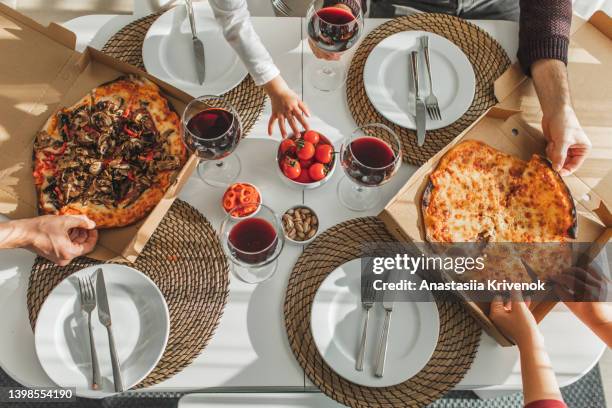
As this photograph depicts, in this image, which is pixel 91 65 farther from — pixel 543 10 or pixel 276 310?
pixel 543 10

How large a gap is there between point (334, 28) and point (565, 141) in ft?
2.03

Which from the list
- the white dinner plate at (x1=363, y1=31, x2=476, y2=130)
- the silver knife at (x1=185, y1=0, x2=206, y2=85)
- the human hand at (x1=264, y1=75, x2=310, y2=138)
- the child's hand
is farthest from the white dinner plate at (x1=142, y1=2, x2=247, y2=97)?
the child's hand

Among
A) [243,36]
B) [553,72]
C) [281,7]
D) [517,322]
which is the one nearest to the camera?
[517,322]

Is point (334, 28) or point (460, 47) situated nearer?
point (334, 28)

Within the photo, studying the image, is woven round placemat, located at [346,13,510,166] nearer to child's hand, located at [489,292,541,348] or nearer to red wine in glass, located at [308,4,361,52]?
red wine in glass, located at [308,4,361,52]

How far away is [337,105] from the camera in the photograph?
1.38 metres

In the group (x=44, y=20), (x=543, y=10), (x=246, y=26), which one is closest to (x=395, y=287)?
(x=246, y=26)

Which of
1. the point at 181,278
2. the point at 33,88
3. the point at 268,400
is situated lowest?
the point at 268,400

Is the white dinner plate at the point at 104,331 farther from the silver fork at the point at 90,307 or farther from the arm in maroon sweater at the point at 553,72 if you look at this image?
the arm in maroon sweater at the point at 553,72

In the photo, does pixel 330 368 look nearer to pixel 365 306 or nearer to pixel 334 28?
pixel 365 306

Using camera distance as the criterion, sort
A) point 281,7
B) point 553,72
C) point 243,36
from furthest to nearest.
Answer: point 281,7 → point 553,72 → point 243,36

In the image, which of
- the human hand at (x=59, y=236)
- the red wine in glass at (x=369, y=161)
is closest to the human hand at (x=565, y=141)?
the red wine in glass at (x=369, y=161)

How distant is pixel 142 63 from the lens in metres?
1.40

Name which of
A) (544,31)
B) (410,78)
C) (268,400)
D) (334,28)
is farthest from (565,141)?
(268,400)
